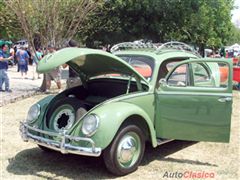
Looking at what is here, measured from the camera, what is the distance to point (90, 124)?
16.2 ft

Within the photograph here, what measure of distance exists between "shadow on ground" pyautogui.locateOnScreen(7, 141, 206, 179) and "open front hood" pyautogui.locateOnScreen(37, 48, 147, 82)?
1369mm

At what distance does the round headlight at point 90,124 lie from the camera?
4875 mm

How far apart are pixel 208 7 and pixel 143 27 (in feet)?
17.4

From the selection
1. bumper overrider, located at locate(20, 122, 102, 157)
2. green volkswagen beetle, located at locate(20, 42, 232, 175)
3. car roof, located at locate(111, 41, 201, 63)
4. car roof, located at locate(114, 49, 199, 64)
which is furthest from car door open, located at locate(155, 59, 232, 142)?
bumper overrider, located at locate(20, 122, 102, 157)

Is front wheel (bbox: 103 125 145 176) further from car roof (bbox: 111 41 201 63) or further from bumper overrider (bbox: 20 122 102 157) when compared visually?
car roof (bbox: 111 41 201 63)

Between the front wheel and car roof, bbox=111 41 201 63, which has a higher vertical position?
car roof, bbox=111 41 201 63

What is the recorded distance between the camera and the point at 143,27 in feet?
69.7

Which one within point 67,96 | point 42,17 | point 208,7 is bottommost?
point 67,96

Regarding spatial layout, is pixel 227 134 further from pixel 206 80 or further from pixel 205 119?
pixel 206 80

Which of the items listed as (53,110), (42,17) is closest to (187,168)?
(53,110)

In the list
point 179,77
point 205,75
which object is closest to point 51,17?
point 205,75

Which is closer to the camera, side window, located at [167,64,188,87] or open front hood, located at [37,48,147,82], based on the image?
open front hood, located at [37,48,147,82]

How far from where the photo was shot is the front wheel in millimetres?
4992

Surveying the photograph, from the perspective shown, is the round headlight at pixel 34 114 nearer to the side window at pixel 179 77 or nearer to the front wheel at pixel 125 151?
the front wheel at pixel 125 151
